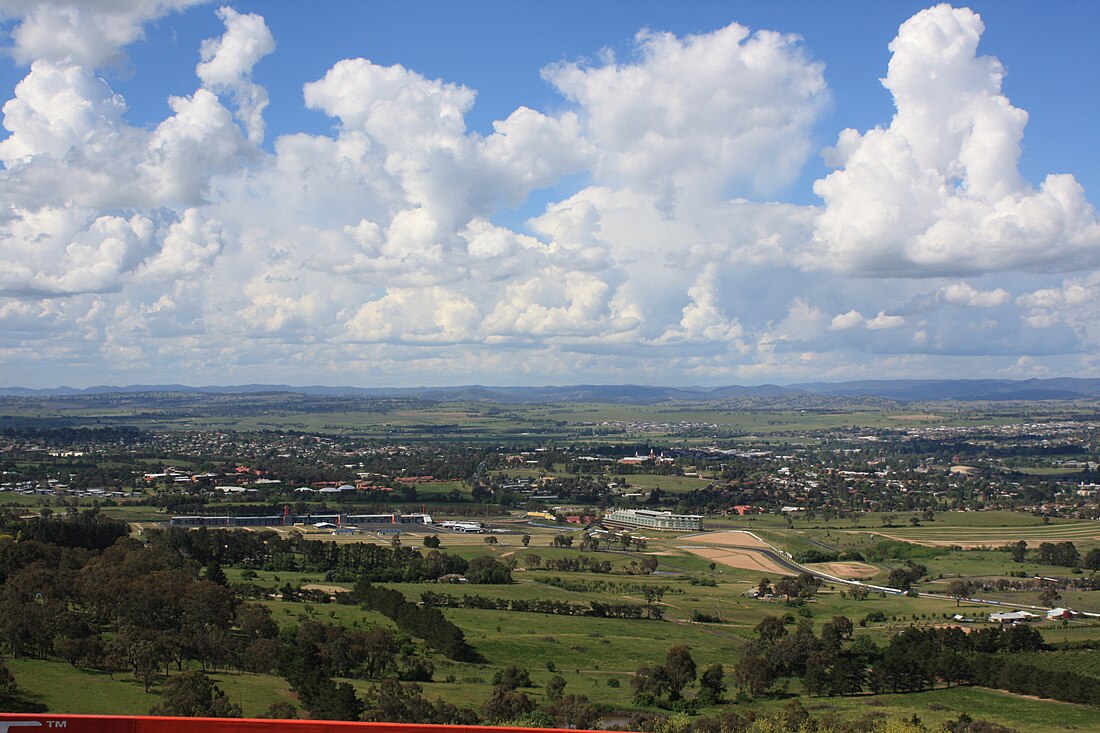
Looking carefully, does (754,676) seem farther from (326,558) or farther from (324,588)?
(326,558)

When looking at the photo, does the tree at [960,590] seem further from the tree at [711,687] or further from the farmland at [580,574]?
the tree at [711,687]

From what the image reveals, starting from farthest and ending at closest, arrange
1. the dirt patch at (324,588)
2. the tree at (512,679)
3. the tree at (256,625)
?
the dirt patch at (324,588)
the tree at (256,625)
the tree at (512,679)

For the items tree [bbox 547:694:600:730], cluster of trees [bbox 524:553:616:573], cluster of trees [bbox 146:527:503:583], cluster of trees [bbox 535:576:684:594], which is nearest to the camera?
tree [bbox 547:694:600:730]

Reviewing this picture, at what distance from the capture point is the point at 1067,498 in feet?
435

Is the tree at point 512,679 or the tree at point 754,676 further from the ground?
the tree at point 512,679

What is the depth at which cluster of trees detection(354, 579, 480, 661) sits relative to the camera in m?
47.8

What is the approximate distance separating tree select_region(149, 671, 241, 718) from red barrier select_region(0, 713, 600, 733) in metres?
16.0

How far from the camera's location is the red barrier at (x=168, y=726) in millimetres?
15320

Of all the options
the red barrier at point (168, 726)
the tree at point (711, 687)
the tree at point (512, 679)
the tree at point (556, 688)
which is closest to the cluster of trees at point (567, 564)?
the tree at point (512, 679)

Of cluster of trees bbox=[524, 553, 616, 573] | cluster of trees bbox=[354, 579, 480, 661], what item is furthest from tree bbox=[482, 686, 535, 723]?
cluster of trees bbox=[524, 553, 616, 573]

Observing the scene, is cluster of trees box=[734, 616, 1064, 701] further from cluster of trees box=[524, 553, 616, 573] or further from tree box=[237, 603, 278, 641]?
cluster of trees box=[524, 553, 616, 573]

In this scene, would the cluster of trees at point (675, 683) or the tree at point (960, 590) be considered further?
the tree at point (960, 590)

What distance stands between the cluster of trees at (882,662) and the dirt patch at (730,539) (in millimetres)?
44953

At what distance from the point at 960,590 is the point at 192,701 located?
57194 millimetres
